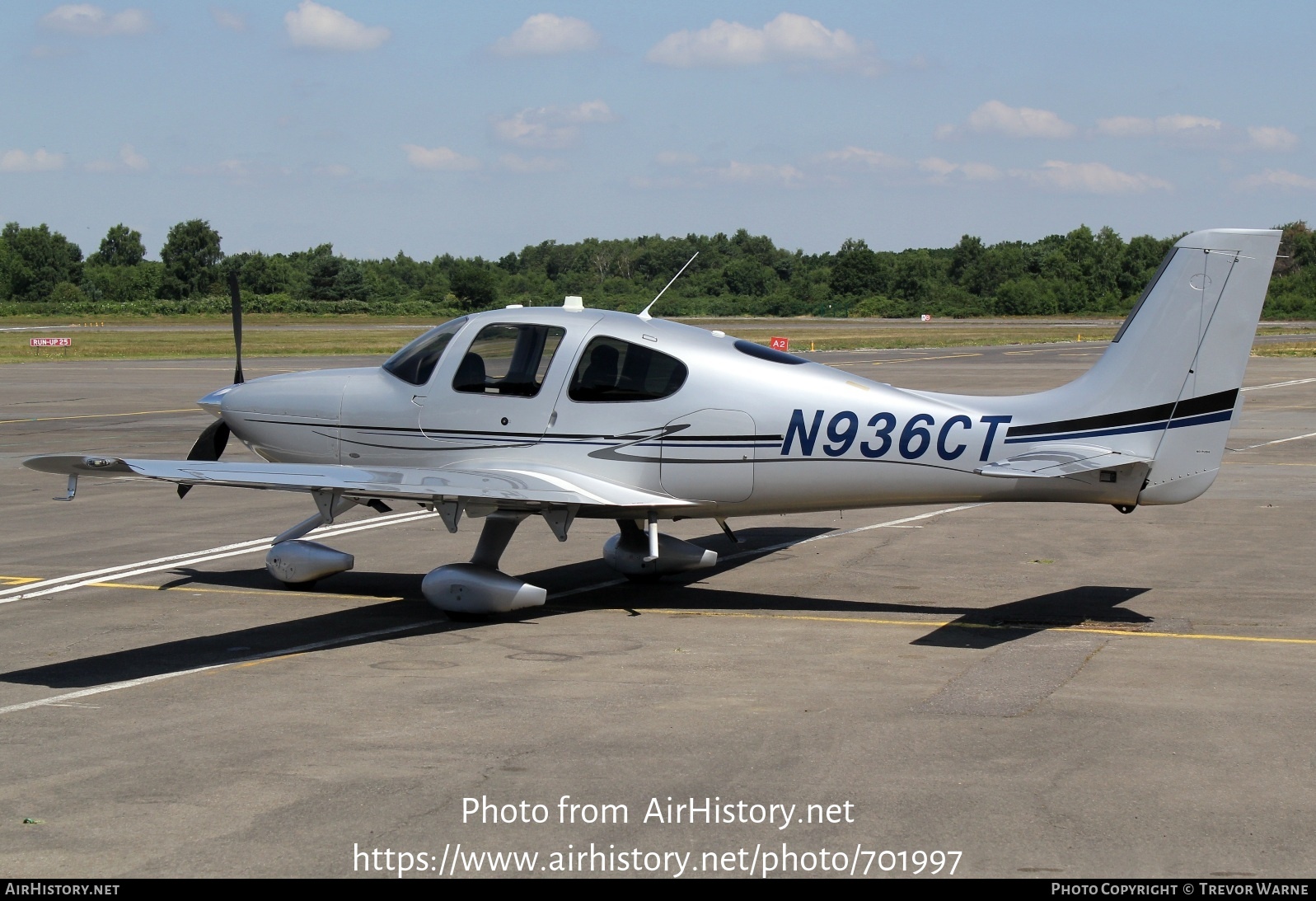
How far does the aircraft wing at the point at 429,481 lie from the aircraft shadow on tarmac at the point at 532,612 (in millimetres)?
1125

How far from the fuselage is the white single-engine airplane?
0.05ft

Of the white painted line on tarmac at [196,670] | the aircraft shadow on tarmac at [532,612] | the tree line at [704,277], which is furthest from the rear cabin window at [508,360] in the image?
the tree line at [704,277]

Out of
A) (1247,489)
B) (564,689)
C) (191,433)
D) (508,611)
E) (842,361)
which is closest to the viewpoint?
(564,689)

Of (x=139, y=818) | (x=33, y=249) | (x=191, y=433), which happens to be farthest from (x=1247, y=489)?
(x=33, y=249)

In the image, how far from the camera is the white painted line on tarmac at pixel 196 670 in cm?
856

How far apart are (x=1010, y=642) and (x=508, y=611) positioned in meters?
4.09

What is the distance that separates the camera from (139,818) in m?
6.32

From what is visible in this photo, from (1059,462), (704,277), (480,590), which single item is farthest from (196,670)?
(704,277)

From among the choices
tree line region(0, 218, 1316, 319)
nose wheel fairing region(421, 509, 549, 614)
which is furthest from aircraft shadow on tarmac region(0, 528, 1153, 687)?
tree line region(0, 218, 1316, 319)

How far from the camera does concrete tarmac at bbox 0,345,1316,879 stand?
19.5ft

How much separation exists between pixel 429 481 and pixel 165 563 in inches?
189

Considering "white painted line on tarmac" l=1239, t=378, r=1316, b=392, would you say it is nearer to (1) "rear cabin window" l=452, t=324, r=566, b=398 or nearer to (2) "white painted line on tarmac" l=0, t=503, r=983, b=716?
(2) "white painted line on tarmac" l=0, t=503, r=983, b=716

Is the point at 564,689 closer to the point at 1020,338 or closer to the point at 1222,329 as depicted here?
the point at 1222,329

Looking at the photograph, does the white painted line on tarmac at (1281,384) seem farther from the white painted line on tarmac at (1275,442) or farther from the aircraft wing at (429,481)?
the aircraft wing at (429,481)
